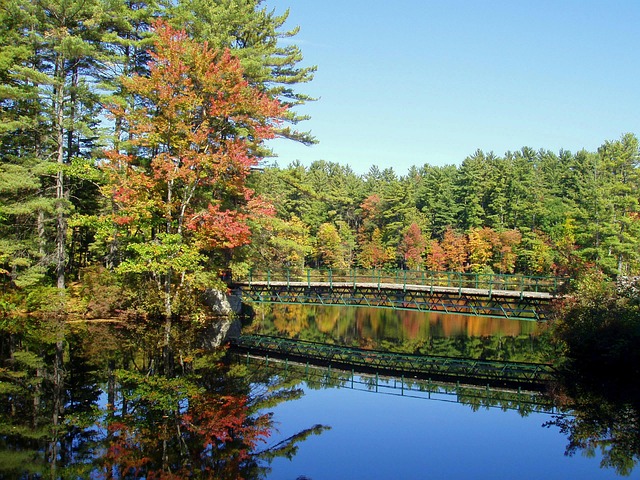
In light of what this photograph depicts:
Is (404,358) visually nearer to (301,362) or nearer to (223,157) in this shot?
(301,362)

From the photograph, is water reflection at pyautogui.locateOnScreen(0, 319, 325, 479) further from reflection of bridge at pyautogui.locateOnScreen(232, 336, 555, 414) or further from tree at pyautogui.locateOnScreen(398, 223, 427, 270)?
tree at pyautogui.locateOnScreen(398, 223, 427, 270)

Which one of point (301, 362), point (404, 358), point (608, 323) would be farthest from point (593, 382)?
point (301, 362)

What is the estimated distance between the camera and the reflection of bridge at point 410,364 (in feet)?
64.5

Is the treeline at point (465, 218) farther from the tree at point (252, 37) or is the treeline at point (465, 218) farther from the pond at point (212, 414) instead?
the pond at point (212, 414)

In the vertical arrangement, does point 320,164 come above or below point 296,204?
above

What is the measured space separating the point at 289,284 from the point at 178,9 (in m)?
15.0

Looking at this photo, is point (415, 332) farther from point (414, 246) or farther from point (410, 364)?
point (414, 246)

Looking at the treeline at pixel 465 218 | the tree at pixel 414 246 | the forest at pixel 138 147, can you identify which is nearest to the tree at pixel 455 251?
the treeline at pixel 465 218

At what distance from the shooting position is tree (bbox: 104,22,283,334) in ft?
76.5

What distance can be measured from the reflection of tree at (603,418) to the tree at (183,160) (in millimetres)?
14779

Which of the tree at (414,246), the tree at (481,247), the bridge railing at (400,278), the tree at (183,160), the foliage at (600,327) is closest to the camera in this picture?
the foliage at (600,327)

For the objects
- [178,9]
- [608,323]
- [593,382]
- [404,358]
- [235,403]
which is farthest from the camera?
[178,9]

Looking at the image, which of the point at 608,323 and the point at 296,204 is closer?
the point at 608,323

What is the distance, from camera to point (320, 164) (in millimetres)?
114875
